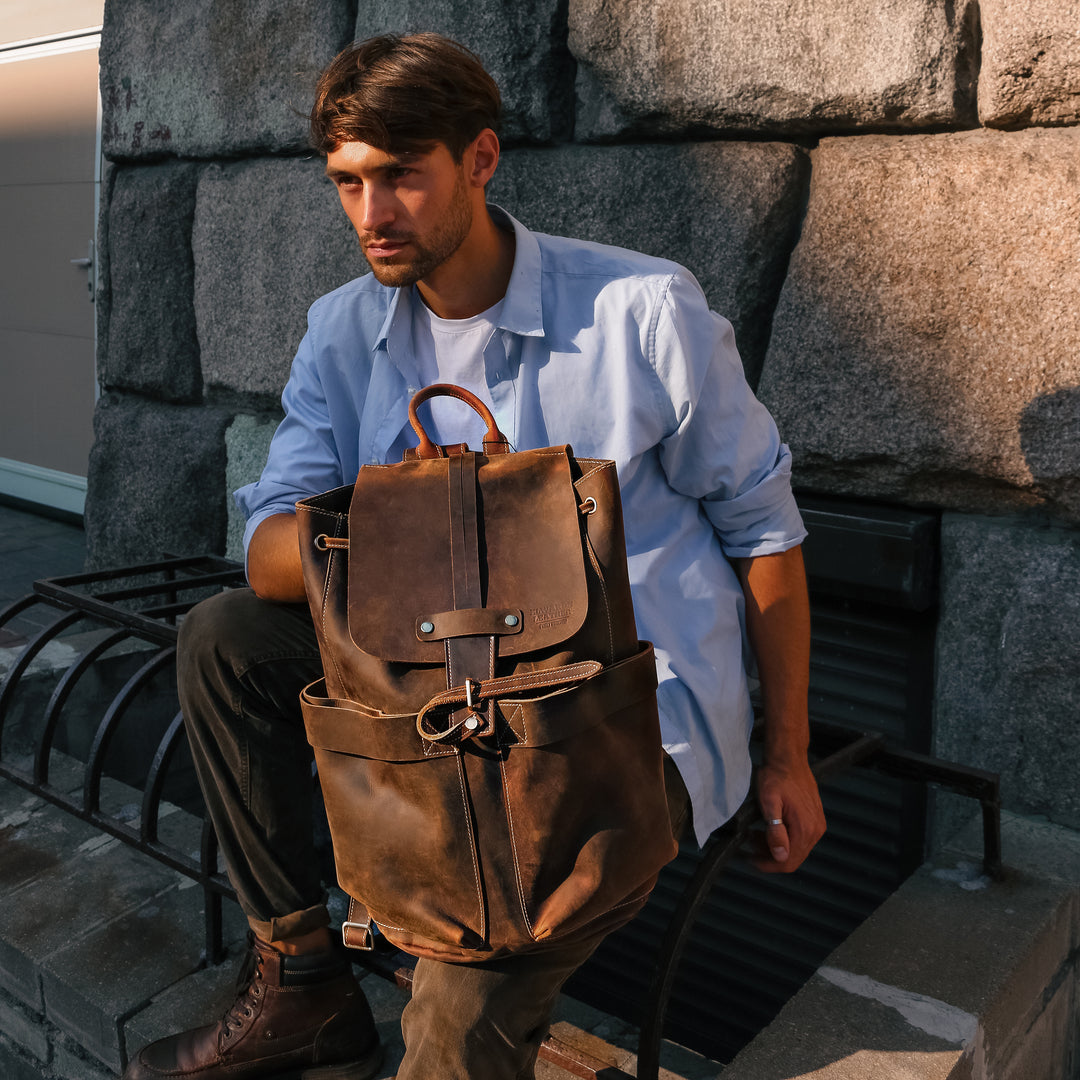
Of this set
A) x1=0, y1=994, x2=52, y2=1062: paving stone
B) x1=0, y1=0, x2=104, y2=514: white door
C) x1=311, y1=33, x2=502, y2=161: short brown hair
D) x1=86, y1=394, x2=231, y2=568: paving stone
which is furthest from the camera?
x1=0, y1=0, x2=104, y2=514: white door

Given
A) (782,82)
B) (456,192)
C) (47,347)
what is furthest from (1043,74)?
(47,347)

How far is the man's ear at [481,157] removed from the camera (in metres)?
1.82

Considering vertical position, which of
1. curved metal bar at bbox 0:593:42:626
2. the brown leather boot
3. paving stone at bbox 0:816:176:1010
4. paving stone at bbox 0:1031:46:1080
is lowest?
paving stone at bbox 0:1031:46:1080

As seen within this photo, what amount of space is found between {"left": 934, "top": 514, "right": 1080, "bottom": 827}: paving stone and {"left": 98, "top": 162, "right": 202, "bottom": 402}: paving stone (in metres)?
2.40

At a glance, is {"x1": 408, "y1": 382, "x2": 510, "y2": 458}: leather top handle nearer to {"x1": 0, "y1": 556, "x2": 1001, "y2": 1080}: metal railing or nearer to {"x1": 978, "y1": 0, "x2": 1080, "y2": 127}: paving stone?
{"x1": 0, "y1": 556, "x2": 1001, "y2": 1080}: metal railing

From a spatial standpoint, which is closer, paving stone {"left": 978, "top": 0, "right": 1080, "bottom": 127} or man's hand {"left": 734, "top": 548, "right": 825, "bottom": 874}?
man's hand {"left": 734, "top": 548, "right": 825, "bottom": 874}

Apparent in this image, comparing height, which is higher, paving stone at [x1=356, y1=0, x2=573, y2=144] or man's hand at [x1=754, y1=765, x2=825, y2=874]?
paving stone at [x1=356, y1=0, x2=573, y2=144]

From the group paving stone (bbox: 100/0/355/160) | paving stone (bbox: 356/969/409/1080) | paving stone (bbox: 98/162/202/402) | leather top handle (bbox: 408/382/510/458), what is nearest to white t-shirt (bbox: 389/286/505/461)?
leather top handle (bbox: 408/382/510/458)

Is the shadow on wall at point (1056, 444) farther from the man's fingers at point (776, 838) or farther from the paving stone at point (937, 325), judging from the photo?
the man's fingers at point (776, 838)

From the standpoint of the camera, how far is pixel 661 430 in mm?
1749

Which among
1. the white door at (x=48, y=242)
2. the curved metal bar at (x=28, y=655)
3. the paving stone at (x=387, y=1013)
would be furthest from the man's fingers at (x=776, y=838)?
the white door at (x=48, y=242)

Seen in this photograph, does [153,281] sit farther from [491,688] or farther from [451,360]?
[491,688]

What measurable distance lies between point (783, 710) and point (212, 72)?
2.67 meters

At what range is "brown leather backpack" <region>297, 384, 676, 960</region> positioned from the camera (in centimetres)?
126
